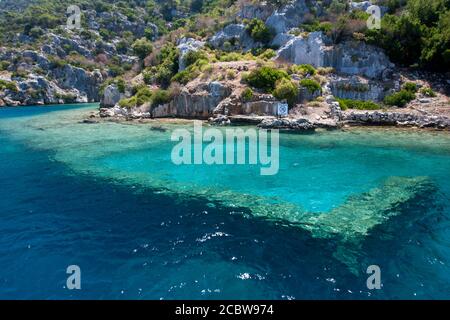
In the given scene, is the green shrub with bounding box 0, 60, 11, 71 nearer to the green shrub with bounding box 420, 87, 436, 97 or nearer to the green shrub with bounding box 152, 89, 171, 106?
the green shrub with bounding box 152, 89, 171, 106

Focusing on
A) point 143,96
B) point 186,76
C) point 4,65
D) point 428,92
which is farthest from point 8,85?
point 428,92

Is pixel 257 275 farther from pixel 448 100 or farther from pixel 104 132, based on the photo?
pixel 448 100

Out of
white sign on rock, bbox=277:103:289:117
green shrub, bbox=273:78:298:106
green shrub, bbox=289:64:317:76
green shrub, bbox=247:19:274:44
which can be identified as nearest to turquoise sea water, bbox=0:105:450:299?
white sign on rock, bbox=277:103:289:117

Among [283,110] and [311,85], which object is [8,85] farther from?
[311,85]

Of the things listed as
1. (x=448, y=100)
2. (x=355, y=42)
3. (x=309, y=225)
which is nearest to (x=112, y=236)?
(x=309, y=225)

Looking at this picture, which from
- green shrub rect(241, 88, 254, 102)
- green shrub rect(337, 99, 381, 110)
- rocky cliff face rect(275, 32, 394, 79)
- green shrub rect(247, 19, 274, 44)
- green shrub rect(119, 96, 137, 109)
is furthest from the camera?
green shrub rect(247, 19, 274, 44)

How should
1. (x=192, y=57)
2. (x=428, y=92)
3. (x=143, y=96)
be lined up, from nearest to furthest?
(x=428, y=92) → (x=143, y=96) → (x=192, y=57)

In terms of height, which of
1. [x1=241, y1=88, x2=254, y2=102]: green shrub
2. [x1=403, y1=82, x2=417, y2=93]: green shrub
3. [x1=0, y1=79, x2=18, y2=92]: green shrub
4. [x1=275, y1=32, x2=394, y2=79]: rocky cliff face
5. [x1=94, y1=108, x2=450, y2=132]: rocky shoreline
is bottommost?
[x1=94, y1=108, x2=450, y2=132]: rocky shoreline
